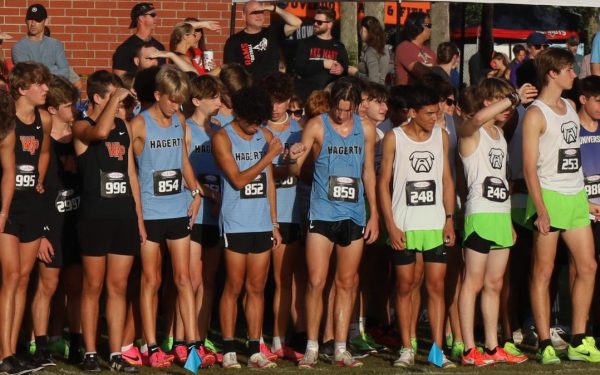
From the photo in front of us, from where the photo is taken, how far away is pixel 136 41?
13.3 meters

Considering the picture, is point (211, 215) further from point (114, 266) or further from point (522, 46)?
point (522, 46)

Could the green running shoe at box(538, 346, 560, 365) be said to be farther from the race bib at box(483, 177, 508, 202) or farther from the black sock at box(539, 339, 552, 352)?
the race bib at box(483, 177, 508, 202)

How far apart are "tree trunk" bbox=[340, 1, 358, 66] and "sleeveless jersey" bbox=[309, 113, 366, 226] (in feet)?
49.7

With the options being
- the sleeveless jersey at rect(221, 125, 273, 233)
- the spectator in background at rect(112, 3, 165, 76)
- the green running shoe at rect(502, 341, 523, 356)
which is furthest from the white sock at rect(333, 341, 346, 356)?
the spectator in background at rect(112, 3, 165, 76)

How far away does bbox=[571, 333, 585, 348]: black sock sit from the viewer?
34.7 ft

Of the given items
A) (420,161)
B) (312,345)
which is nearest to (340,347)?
(312,345)

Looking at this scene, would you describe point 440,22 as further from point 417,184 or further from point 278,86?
point 417,184

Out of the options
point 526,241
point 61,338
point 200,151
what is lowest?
point 61,338

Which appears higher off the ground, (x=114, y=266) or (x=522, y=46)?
(x=522, y=46)

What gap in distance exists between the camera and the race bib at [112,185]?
31.4ft

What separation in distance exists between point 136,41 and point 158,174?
3.63 metres

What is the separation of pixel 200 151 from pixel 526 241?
2.82 metres

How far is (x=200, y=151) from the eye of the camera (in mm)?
10555

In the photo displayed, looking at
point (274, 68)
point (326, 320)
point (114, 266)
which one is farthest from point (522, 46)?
point (114, 266)
